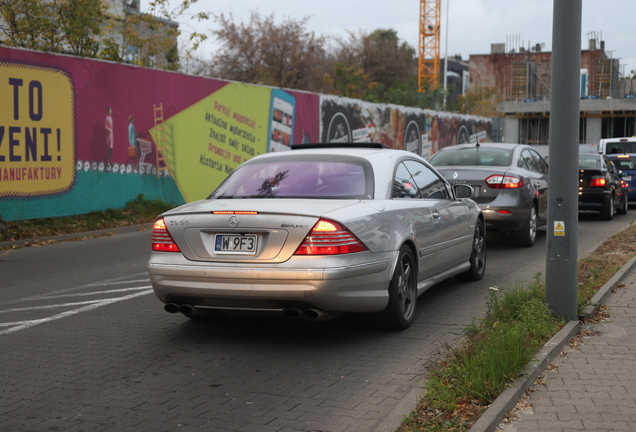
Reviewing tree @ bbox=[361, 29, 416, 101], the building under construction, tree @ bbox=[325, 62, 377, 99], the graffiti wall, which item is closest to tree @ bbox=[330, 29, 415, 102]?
tree @ bbox=[361, 29, 416, 101]

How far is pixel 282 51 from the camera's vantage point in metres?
45.7

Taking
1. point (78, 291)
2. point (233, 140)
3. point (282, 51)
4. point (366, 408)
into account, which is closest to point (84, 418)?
point (366, 408)

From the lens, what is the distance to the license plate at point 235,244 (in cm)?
588

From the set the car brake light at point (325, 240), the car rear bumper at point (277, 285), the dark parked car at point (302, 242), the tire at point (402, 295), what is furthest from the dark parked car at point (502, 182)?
the car brake light at point (325, 240)

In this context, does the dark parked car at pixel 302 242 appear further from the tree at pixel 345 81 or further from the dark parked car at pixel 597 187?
the tree at pixel 345 81

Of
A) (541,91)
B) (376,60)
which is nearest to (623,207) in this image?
(376,60)

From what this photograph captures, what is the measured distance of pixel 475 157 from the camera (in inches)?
499

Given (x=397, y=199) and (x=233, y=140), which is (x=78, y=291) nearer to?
(x=397, y=199)

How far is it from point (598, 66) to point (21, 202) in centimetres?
8249

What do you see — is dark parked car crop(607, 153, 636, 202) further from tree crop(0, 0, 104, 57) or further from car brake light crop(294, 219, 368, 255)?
car brake light crop(294, 219, 368, 255)

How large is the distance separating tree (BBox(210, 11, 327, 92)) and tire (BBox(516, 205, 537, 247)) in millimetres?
33370

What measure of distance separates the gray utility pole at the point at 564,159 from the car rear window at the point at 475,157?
6050mm

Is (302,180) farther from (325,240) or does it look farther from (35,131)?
(35,131)

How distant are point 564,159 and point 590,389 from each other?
7.14 feet
